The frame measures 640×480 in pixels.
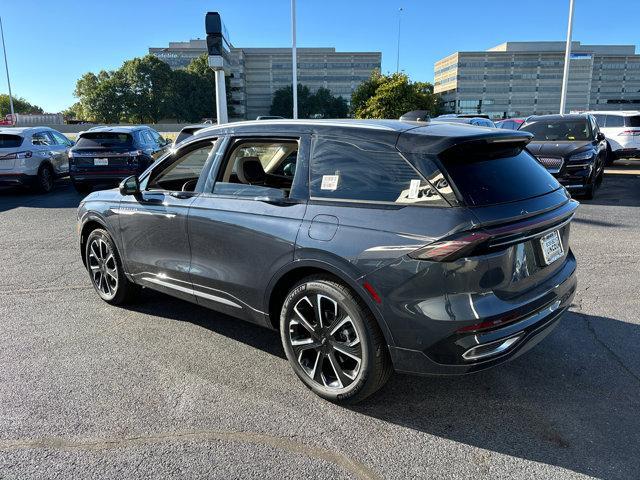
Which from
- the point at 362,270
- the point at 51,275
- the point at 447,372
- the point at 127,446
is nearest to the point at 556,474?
the point at 447,372

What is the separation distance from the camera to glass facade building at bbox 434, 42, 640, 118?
116 meters

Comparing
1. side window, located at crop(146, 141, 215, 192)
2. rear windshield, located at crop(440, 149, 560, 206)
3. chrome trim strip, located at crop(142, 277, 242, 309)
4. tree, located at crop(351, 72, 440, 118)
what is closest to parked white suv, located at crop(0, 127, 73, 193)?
side window, located at crop(146, 141, 215, 192)

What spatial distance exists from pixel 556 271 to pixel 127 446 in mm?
2749

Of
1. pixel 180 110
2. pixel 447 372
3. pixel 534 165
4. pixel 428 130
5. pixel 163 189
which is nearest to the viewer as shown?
pixel 447 372

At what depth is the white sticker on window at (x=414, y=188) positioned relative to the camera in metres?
2.66

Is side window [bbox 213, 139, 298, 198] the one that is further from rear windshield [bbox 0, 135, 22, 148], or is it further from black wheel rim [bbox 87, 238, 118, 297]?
rear windshield [bbox 0, 135, 22, 148]

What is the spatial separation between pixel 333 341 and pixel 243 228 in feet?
3.28

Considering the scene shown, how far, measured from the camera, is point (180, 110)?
322 ft

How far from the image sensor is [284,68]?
120 m

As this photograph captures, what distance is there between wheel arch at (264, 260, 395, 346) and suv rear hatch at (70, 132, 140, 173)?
9468 mm

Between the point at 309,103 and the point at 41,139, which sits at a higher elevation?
the point at 309,103

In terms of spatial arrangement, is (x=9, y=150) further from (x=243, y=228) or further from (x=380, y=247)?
(x=380, y=247)

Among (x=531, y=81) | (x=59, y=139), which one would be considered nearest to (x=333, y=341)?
(x=59, y=139)

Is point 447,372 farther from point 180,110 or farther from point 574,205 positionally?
point 180,110
